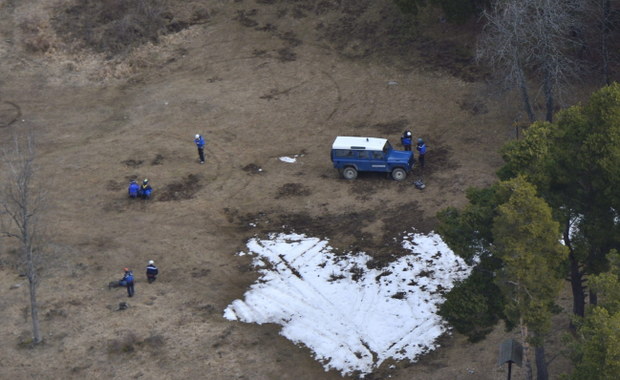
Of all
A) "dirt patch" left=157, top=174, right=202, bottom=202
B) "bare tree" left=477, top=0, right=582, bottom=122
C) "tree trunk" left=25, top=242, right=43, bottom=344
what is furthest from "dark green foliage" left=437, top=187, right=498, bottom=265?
"dirt patch" left=157, top=174, right=202, bottom=202

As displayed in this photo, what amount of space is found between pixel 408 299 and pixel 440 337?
253 centimetres

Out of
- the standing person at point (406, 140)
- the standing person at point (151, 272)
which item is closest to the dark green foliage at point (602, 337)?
the standing person at point (151, 272)

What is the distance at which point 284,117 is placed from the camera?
48156mm

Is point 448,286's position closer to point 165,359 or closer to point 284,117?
point 165,359

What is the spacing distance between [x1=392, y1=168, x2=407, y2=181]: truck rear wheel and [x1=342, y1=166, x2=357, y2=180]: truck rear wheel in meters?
1.90

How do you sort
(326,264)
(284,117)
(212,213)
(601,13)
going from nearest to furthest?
1. (326,264)
2. (212,213)
3. (601,13)
4. (284,117)

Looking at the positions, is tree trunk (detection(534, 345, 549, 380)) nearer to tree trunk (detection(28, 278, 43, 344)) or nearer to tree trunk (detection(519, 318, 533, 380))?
tree trunk (detection(519, 318, 533, 380))

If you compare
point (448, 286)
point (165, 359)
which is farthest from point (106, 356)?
point (448, 286)

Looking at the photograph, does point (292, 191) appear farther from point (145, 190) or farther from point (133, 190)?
point (133, 190)

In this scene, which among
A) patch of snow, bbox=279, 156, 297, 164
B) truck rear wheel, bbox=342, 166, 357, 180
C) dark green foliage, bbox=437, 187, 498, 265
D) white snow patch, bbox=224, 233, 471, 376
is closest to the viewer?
dark green foliage, bbox=437, 187, 498, 265

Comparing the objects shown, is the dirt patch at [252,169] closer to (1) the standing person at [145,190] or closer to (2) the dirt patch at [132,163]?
(1) the standing person at [145,190]

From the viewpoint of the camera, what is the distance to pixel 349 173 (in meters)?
41.1

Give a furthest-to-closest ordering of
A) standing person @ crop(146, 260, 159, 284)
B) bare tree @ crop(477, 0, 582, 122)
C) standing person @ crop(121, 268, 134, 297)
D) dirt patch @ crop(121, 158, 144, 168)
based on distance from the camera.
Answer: dirt patch @ crop(121, 158, 144, 168) → bare tree @ crop(477, 0, 582, 122) → standing person @ crop(146, 260, 159, 284) → standing person @ crop(121, 268, 134, 297)

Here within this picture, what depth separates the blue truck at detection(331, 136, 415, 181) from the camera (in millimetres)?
40375
